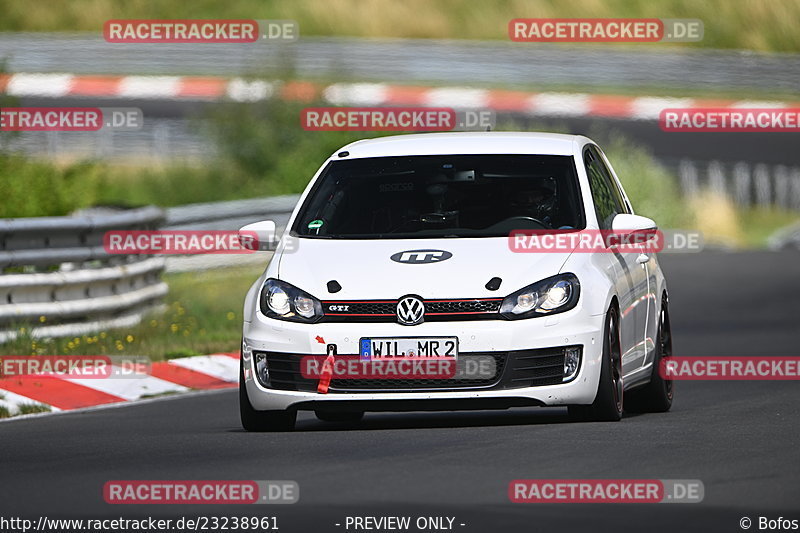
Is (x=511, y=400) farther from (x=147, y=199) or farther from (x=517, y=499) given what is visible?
(x=147, y=199)

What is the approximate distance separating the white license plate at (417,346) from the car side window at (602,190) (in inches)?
57.2

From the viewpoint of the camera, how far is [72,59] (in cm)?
3750

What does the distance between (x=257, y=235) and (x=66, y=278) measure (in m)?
4.48

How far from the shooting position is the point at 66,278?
15.8 meters

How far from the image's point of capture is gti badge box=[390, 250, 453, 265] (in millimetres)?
11023

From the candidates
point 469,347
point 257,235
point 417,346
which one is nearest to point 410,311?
point 417,346

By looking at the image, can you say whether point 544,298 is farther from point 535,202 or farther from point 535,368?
point 535,202

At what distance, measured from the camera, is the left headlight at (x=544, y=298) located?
10.8 metres

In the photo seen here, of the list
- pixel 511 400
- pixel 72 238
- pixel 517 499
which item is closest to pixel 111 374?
pixel 72 238

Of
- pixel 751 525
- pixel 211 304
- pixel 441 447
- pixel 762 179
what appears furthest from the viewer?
pixel 762 179

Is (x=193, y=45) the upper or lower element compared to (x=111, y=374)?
lower

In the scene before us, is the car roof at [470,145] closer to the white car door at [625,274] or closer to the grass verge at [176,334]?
the white car door at [625,274]

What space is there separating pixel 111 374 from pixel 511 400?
4580 millimetres

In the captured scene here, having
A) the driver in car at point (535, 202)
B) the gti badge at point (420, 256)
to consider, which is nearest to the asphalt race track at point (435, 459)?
the gti badge at point (420, 256)
